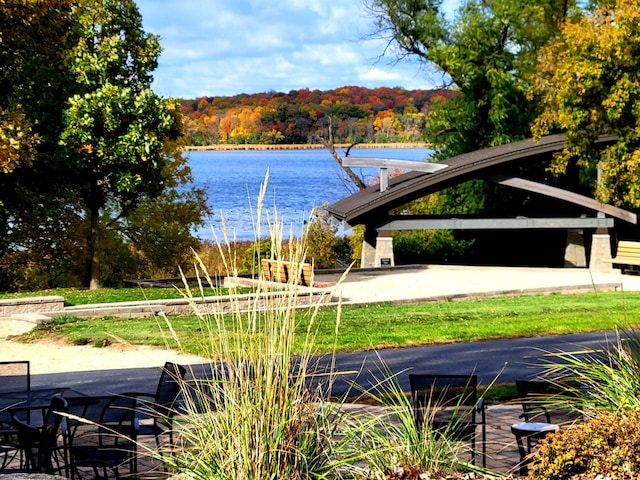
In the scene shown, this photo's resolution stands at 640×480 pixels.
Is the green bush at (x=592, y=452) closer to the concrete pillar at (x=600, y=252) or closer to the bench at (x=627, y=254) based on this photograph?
the bench at (x=627, y=254)

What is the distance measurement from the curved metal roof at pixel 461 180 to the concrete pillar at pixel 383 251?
0.66 metres

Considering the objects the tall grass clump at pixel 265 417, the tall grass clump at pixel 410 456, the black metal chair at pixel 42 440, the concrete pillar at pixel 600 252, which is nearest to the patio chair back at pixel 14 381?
the black metal chair at pixel 42 440

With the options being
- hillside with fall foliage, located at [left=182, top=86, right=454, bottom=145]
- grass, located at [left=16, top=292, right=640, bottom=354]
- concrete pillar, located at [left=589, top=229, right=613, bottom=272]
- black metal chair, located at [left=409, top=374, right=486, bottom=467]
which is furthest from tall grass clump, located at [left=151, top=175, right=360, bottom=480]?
hillside with fall foliage, located at [left=182, top=86, right=454, bottom=145]

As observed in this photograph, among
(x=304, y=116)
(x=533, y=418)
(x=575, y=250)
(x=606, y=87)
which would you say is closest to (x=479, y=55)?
(x=575, y=250)

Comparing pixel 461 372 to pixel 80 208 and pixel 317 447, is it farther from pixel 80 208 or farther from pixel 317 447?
pixel 80 208

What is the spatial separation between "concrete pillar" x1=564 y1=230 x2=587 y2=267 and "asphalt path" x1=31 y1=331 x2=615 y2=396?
14796 mm

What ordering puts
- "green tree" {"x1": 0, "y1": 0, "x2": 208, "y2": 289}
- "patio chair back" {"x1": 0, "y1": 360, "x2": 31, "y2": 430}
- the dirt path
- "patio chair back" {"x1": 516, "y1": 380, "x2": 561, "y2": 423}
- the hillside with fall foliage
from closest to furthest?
"patio chair back" {"x1": 516, "y1": 380, "x2": 561, "y2": 423} < "patio chair back" {"x1": 0, "y1": 360, "x2": 31, "y2": 430} < the dirt path < "green tree" {"x1": 0, "y1": 0, "x2": 208, "y2": 289} < the hillside with fall foliage

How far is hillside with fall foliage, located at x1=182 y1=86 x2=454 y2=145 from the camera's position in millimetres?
54250

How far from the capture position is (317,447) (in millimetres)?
4418

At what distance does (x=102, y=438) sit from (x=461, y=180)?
20.9 meters

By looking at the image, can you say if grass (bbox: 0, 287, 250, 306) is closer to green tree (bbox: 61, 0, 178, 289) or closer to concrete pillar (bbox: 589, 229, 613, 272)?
green tree (bbox: 61, 0, 178, 289)

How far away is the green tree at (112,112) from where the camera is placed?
2033 cm

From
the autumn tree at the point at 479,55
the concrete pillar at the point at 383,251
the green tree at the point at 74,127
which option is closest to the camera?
the green tree at the point at 74,127

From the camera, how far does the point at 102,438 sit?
5.86 m
